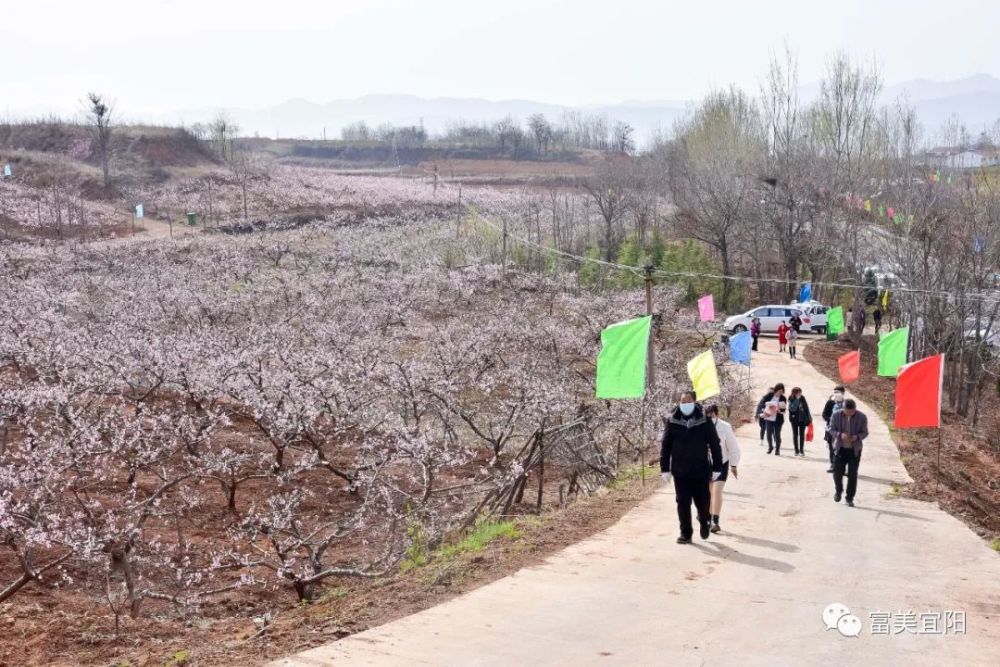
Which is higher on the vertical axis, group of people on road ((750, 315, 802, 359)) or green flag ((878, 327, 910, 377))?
green flag ((878, 327, 910, 377))

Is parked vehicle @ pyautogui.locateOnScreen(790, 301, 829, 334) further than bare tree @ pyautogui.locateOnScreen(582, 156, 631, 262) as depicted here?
No

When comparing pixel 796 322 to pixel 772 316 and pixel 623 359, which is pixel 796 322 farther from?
pixel 623 359

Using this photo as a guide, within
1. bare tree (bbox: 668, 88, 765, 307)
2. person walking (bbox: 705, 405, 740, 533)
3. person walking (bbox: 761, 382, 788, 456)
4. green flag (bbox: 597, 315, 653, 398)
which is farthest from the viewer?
bare tree (bbox: 668, 88, 765, 307)

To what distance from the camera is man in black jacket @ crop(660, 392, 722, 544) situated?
10.4 metres

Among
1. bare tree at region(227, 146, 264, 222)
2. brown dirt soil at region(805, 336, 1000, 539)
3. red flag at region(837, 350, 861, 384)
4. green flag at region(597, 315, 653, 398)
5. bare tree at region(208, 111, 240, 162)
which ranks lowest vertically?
brown dirt soil at region(805, 336, 1000, 539)

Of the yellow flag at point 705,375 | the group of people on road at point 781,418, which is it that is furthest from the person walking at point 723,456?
the group of people on road at point 781,418

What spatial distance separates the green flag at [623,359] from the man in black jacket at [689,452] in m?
3.83

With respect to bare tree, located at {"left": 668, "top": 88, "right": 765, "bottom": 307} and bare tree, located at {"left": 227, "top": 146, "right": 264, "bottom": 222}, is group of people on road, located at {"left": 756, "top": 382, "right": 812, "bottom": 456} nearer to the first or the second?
bare tree, located at {"left": 668, "top": 88, "right": 765, "bottom": 307}

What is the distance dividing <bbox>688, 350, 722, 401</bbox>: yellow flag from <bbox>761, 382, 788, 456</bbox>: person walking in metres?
2.33

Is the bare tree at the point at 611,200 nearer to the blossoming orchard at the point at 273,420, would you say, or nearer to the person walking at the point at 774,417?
the blossoming orchard at the point at 273,420

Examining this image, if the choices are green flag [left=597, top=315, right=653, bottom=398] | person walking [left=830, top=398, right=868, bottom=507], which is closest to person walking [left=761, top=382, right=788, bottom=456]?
person walking [left=830, top=398, right=868, bottom=507]

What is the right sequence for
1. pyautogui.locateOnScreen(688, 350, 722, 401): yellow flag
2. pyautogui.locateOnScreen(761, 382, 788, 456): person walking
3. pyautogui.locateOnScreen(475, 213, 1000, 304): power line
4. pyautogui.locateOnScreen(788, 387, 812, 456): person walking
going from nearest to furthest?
pyautogui.locateOnScreen(688, 350, 722, 401): yellow flag
pyautogui.locateOnScreen(788, 387, 812, 456): person walking
pyautogui.locateOnScreen(761, 382, 788, 456): person walking
pyautogui.locateOnScreen(475, 213, 1000, 304): power line

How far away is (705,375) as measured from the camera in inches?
659

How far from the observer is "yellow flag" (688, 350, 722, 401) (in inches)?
653
